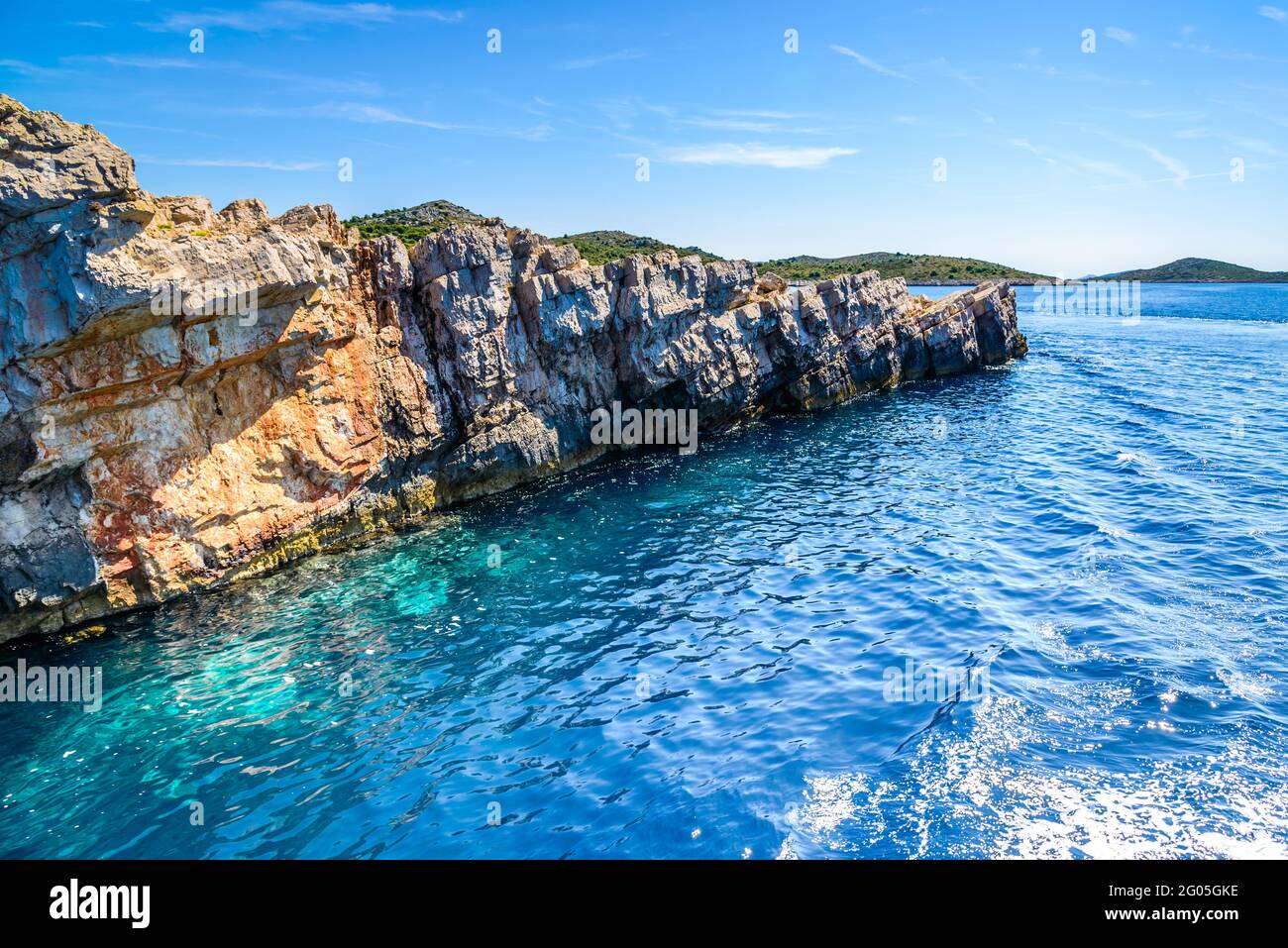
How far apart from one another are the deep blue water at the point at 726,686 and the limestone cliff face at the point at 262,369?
226cm

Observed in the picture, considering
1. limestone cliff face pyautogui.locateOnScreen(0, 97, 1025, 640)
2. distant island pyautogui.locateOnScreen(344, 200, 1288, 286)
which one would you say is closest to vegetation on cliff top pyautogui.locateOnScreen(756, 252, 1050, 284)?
distant island pyautogui.locateOnScreen(344, 200, 1288, 286)

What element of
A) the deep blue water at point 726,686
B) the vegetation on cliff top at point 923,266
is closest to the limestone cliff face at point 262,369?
the deep blue water at point 726,686

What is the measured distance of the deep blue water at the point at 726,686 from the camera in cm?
1400

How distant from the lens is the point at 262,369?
91.3 feet

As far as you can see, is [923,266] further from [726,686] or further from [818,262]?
[726,686]

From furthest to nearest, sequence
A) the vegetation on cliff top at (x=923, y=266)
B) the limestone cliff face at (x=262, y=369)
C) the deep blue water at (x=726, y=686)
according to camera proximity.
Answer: the vegetation on cliff top at (x=923, y=266), the limestone cliff face at (x=262, y=369), the deep blue water at (x=726, y=686)

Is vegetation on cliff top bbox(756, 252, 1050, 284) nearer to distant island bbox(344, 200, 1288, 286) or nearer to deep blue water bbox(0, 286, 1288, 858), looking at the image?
distant island bbox(344, 200, 1288, 286)

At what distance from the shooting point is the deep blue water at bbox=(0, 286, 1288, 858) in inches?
551

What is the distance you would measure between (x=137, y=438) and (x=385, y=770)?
1540 centimetres

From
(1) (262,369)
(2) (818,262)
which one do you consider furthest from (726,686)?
(2) (818,262)

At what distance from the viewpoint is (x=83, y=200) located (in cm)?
2109

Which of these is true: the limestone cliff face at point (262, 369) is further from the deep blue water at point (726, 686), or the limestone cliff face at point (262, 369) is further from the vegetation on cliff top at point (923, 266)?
the vegetation on cliff top at point (923, 266)

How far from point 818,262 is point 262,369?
13321 cm

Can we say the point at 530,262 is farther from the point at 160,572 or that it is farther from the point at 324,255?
the point at 160,572
